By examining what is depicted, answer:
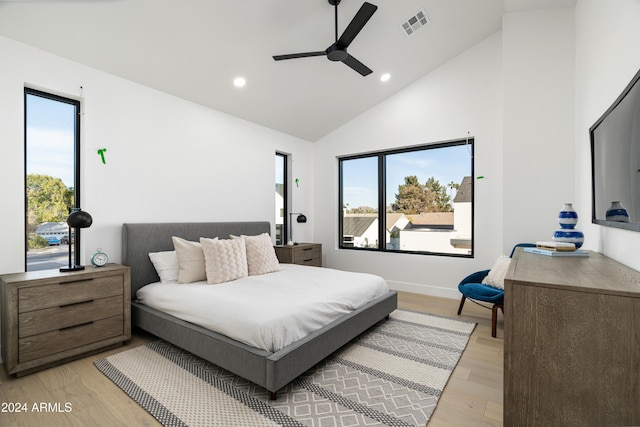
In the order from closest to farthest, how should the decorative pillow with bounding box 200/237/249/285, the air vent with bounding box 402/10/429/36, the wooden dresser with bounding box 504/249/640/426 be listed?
the wooden dresser with bounding box 504/249/640/426, the decorative pillow with bounding box 200/237/249/285, the air vent with bounding box 402/10/429/36

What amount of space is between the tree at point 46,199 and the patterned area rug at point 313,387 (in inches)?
55.9

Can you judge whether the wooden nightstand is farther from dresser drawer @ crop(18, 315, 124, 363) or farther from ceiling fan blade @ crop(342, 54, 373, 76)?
ceiling fan blade @ crop(342, 54, 373, 76)

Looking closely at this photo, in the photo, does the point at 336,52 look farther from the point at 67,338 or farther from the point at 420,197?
the point at 67,338

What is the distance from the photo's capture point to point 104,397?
1935mm

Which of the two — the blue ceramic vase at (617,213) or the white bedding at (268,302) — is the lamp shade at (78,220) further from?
the blue ceramic vase at (617,213)

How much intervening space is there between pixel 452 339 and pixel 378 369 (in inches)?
38.0

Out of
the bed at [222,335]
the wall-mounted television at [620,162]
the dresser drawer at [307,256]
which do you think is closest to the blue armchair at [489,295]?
the bed at [222,335]

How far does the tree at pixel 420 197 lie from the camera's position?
4345 mm

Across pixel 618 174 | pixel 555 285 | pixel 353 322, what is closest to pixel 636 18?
pixel 618 174

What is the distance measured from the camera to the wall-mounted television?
53.4 inches

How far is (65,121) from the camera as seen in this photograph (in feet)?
9.48

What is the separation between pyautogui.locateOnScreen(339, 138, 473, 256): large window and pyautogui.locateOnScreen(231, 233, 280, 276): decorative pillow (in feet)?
6.83

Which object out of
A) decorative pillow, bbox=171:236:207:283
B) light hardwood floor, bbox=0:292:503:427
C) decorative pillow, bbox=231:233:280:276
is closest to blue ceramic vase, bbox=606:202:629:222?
light hardwood floor, bbox=0:292:503:427

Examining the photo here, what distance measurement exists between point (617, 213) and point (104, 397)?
3.25m
